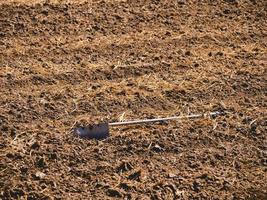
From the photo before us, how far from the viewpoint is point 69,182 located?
13.0 ft

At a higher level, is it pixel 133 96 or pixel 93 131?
pixel 133 96

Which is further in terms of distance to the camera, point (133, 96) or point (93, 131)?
point (133, 96)

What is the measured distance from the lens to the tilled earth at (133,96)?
4.00 m

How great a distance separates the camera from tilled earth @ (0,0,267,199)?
13.1ft

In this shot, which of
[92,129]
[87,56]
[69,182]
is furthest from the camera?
[87,56]

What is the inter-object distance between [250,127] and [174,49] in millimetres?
1262

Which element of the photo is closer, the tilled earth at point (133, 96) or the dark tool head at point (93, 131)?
the tilled earth at point (133, 96)

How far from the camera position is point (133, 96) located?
468 cm

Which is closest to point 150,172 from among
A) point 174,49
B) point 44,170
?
point 44,170

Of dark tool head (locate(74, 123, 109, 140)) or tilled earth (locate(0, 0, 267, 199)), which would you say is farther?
dark tool head (locate(74, 123, 109, 140))

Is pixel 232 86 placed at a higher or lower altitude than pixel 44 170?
higher

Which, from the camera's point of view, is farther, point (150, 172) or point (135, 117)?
point (135, 117)

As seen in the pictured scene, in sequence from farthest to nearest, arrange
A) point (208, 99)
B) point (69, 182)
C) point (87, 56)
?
point (87, 56) < point (208, 99) < point (69, 182)

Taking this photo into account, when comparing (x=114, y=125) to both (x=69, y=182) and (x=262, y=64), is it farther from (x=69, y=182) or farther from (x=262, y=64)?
(x=262, y=64)
